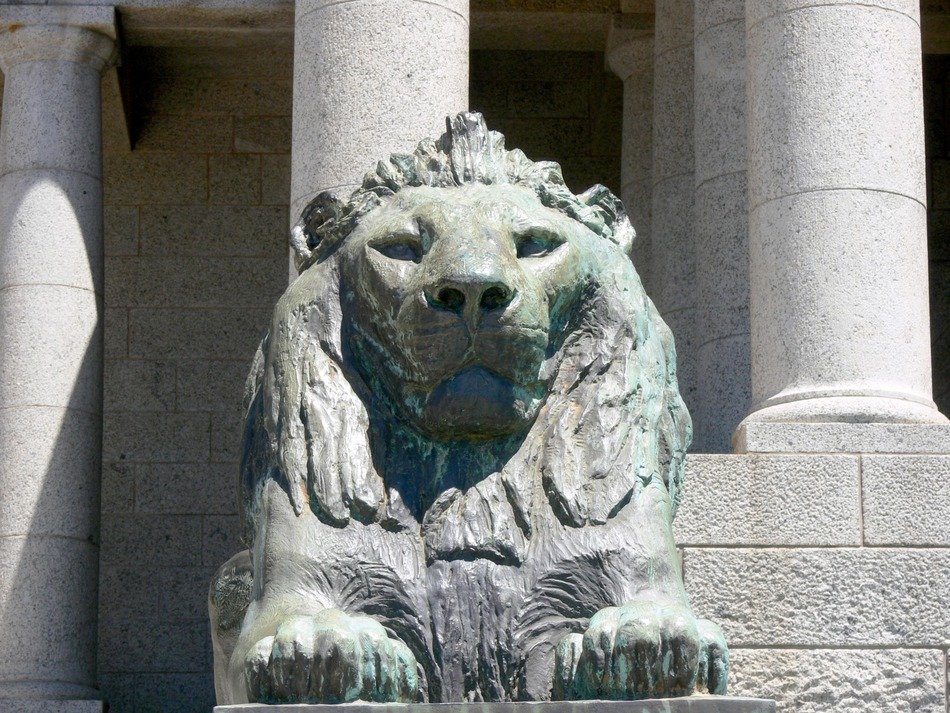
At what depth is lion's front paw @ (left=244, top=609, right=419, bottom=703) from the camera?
15.8 ft

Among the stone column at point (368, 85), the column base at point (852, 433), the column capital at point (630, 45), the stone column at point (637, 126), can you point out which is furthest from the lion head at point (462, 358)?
the column capital at point (630, 45)

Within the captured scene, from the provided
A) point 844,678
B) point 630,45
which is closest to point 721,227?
point 630,45

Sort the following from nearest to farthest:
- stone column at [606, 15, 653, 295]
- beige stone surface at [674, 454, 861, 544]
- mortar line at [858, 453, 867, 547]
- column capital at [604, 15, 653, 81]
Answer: beige stone surface at [674, 454, 861, 544]
mortar line at [858, 453, 867, 547]
stone column at [606, 15, 653, 295]
column capital at [604, 15, 653, 81]

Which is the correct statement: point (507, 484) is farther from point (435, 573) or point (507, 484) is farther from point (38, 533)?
point (38, 533)

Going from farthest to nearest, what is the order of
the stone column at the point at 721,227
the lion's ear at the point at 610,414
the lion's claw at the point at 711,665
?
the stone column at the point at 721,227 → the lion's ear at the point at 610,414 → the lion's claw at the point at 711,665

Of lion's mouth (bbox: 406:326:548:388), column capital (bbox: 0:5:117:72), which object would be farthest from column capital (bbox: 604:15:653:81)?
lion's mouth (bbox: 406:326:548:388)

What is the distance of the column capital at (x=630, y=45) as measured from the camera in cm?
1569

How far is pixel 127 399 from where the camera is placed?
1706cm

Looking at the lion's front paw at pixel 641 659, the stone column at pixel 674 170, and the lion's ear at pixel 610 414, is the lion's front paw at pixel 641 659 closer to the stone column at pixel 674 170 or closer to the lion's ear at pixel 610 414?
the lion's ear at pixel 610 414

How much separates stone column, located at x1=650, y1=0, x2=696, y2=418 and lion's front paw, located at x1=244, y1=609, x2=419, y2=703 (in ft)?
29.3

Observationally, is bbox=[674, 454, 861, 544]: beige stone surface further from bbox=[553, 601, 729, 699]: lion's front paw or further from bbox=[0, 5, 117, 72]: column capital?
bbox=[0, 5, 117, 72]: column capital

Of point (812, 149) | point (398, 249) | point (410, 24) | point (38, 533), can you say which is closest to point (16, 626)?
point (38, 533)

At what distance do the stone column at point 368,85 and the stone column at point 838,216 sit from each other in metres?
1.66

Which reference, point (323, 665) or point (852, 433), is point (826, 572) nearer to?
point (852, 433)
